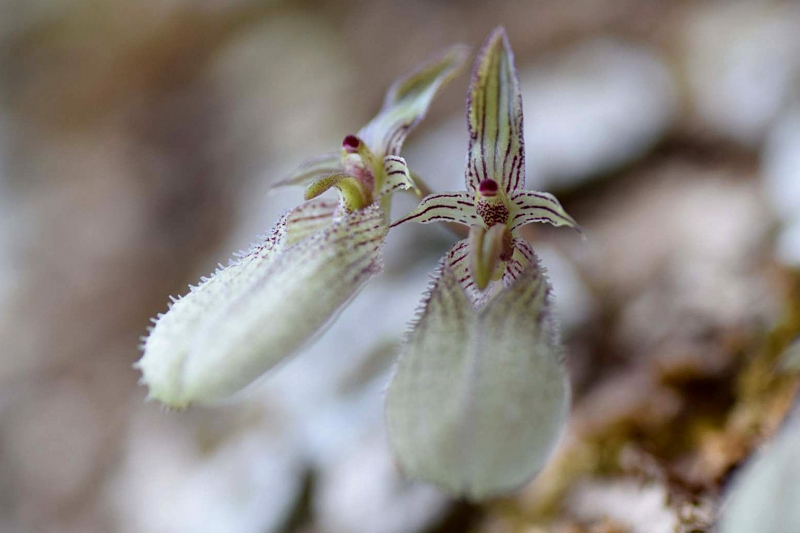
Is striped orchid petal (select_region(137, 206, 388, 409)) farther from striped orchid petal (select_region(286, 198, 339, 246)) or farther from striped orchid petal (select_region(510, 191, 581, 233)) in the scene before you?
striped orchid petal (select_region(510, 191, 581, 233))

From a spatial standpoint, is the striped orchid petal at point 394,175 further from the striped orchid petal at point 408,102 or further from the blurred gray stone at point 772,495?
the blurred gray stone at point 772,495

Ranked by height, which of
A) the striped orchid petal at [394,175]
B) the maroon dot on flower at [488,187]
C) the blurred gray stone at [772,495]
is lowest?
the blurred gray stone at [772,495]

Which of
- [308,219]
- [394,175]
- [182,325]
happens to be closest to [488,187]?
[394,175]

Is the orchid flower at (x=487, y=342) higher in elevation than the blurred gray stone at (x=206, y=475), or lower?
lower

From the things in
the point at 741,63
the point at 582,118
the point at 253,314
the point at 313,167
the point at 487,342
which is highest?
the point at 582,118

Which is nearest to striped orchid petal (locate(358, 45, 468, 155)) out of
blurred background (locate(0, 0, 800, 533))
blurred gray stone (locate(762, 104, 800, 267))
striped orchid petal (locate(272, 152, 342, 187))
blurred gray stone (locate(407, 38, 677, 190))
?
striped orchid petal (locate(272, 152, 342, 187))

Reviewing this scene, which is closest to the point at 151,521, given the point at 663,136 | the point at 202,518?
the point at 202,518

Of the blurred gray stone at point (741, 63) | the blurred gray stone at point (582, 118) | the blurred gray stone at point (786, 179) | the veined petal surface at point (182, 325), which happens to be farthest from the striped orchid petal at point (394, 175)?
the blurred gray stone at point (741, 63)

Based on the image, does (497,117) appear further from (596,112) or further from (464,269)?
(596,112)
